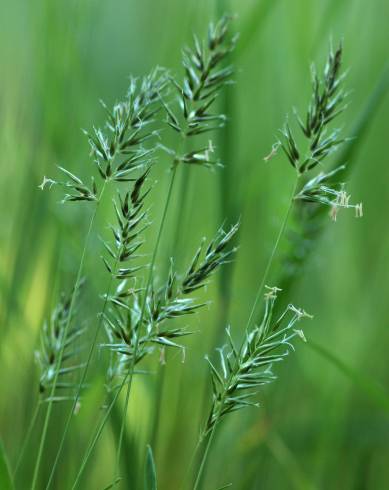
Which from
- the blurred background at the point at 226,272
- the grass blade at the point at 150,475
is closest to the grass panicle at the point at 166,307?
the grass blade at the point at 150,475

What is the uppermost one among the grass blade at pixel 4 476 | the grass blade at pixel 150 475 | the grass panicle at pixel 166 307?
the grass panicle at pixel 166 307

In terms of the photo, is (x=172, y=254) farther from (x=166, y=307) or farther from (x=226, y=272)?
(x=166, y=307)

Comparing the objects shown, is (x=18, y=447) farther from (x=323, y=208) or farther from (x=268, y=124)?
(x=268, y=124)

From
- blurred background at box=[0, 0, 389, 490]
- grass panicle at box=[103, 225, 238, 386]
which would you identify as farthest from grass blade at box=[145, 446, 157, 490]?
blurred background at box=[0, 0, 389, 490]

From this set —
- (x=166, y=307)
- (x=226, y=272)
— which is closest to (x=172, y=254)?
(x=226, y=272)

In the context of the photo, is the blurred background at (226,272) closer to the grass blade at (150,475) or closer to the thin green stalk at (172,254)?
the thin green stalk at (172,254)

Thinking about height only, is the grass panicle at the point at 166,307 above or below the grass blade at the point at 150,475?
above

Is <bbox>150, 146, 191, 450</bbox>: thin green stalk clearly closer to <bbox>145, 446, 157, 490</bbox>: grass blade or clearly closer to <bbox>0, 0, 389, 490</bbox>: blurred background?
<bbox>0, 0, 389, 490</bbox>: blurred background

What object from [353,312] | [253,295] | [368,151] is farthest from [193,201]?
[368,151]
